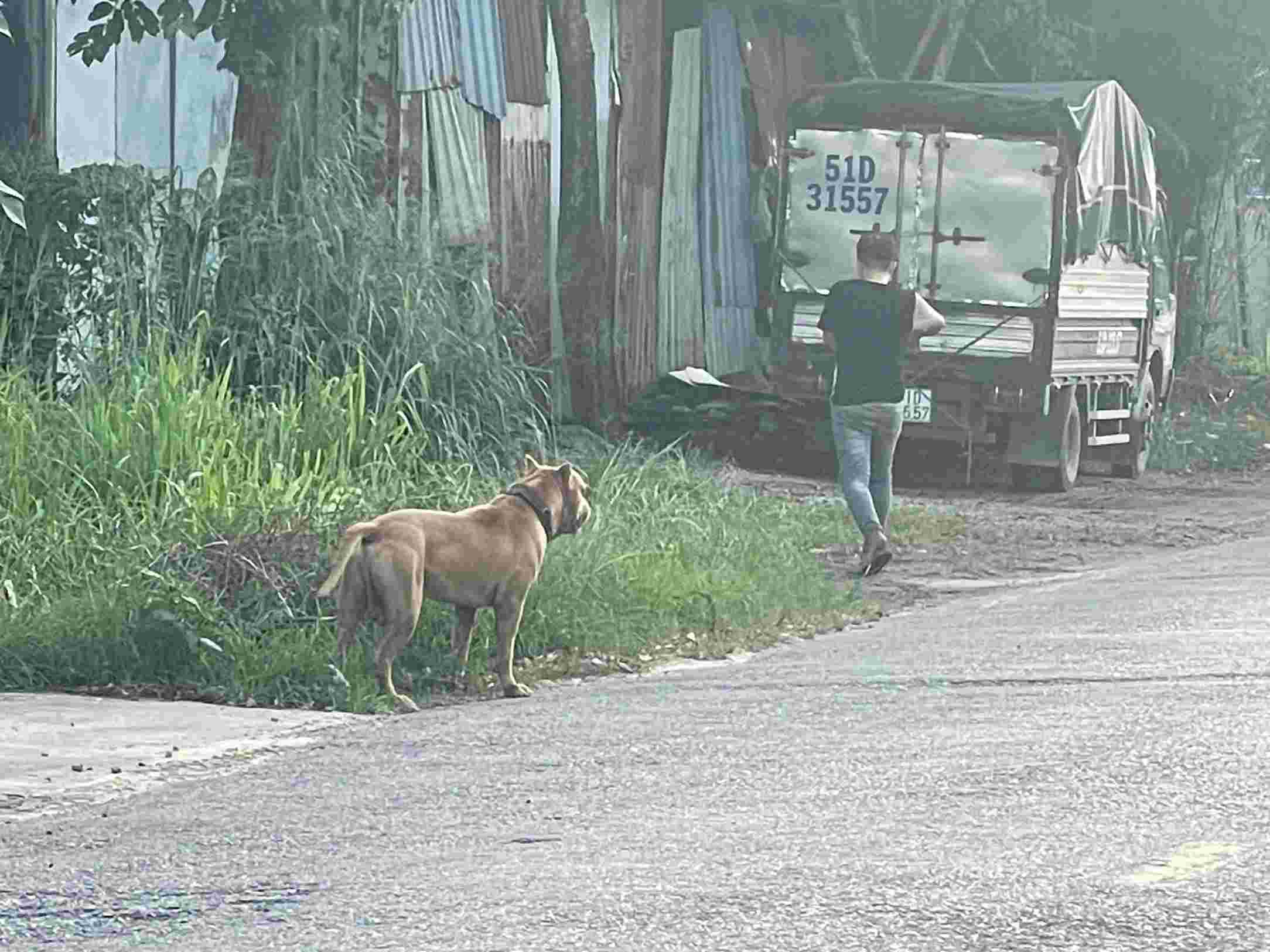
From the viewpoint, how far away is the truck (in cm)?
2025

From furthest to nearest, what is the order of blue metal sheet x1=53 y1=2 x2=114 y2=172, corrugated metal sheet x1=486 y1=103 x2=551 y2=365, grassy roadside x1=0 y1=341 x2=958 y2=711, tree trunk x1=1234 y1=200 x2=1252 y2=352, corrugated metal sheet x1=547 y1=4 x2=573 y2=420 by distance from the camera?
tree trunk x1=1234 y1=200 x2=1252 y2=352
corrugated metal sheet x1=547 y1=4 x2=573 y2=420
corrugated metal sheet x1=486 y1=103 x2=551 y2=365
blue metal sheet x1=53 y1=2 x2=114 y2=172
grassy roadside x1=0 y1=341 x2=958 y2=711

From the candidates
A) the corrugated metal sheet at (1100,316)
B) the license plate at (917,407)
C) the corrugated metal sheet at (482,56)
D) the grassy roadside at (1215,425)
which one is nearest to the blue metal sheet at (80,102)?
the corrugated metal sheet at (482,56)

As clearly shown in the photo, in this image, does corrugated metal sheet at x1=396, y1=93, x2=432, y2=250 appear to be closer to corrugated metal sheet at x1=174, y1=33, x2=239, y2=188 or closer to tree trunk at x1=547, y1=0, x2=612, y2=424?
corrugated metal sheet at x1=174, y1=33, x2=239, y2=188

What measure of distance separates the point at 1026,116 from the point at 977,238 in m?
0.95

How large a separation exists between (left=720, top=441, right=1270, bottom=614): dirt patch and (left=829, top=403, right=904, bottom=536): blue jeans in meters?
0.36

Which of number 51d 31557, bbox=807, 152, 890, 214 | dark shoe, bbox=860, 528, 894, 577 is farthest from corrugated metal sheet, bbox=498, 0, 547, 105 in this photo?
dark shoe, bbox=860, 528, 894, 577

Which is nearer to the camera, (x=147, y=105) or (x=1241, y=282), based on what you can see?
(x=147, y=105)

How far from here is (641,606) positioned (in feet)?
38.8

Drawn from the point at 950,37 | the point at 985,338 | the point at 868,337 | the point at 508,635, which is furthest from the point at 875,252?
the point at 950,37

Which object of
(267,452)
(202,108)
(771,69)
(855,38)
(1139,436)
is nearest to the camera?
(267,452)

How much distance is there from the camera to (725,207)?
81.3ft

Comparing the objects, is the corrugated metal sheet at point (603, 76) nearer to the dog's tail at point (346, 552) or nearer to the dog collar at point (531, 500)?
the dog collar at point (531, 500)

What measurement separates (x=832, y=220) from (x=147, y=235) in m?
7.51

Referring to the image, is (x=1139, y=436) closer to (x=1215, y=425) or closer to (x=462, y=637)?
(x=1215, y=425)
